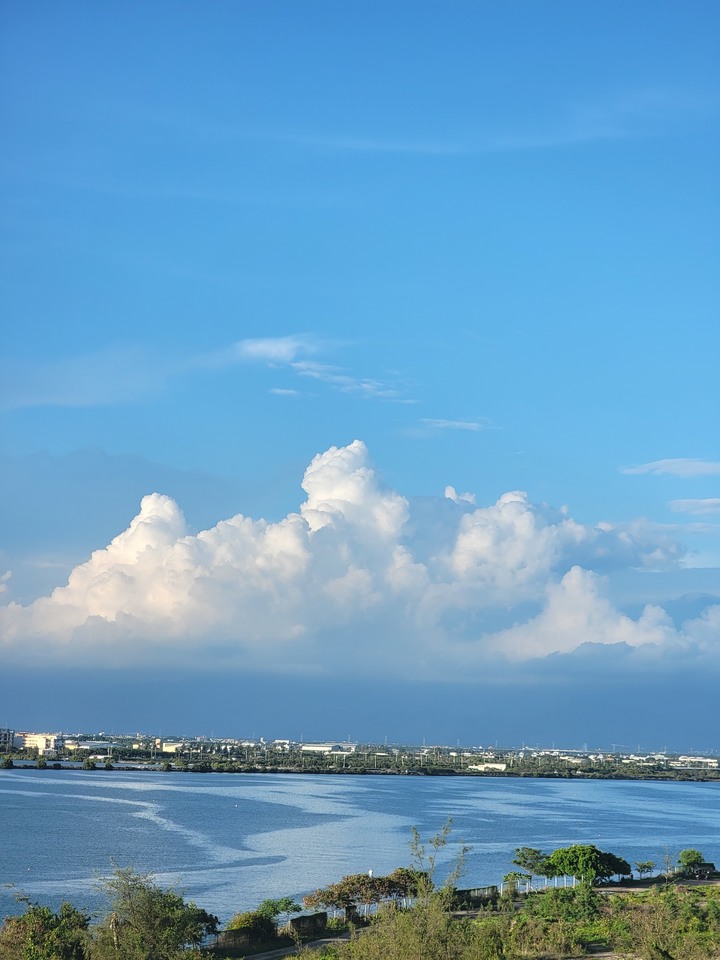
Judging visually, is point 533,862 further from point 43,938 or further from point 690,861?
point 43,938

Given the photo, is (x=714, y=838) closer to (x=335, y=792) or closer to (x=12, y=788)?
(x=335, y=792)

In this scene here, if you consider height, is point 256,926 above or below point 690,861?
below

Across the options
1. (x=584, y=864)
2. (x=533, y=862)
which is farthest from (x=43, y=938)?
(x=533, y=862)

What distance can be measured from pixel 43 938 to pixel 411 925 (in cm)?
974

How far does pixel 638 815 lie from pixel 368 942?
3423 inches

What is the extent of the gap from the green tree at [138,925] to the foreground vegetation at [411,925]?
0.08 feet

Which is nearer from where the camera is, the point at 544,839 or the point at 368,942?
the point at 368,942

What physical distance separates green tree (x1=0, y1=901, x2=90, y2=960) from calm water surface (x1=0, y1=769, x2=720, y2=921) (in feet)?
29.8

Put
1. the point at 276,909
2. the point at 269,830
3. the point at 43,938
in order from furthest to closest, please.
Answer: the point at 269,830, the point at 276,909, the point at 43,938

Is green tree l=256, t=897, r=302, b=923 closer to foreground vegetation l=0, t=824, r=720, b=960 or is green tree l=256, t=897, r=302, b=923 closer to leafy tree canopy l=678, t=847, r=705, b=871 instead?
foreground vegetation l=0, t=824, r=720, b=960

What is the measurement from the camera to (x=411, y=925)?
2406cm

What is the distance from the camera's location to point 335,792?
412 ft

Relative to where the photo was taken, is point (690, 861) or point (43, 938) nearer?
point (43, 938)

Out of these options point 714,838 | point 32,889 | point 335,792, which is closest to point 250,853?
point 32,889
